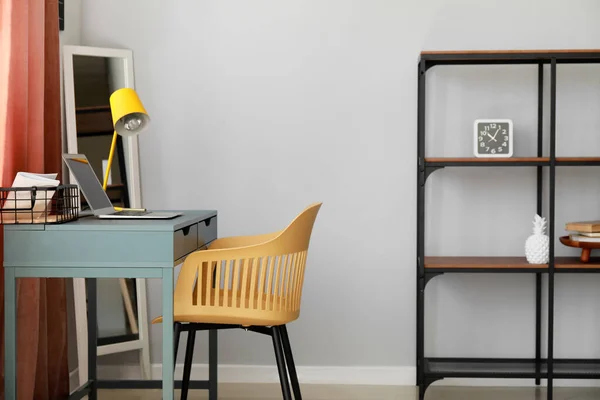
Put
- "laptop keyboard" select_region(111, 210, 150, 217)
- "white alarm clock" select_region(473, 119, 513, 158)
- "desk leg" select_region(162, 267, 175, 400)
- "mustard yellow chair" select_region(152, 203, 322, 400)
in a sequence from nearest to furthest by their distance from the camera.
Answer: "desk leg" select_region(162, 267, 175, 400)
"mustard yellow chair" select_region(152, 203, 322, 400)
"laptop keyboard" select_region(111, 210, 150, 217)
"white alarm clock" select_region(473, 119, 513, 158)

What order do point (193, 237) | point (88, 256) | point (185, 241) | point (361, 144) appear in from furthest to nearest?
point (361, 144)
point (193, 237)
point (185, 241)
point (88, 256)

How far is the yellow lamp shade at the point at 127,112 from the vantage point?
2785 mm

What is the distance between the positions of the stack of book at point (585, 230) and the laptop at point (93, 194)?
1794mm

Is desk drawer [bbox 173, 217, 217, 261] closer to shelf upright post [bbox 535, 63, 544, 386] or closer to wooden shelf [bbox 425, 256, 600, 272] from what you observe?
wooden shelf [bbox 425, 256, 600, 272]

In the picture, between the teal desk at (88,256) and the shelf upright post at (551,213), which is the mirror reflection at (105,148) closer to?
the teal desk at (88,256)

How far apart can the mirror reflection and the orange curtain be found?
40 centimetres

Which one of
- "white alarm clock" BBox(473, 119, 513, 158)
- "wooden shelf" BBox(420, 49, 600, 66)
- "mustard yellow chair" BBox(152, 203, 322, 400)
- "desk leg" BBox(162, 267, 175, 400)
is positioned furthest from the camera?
"white alarm clock" BBox(473, 119, 513, 158)

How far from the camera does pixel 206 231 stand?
2924 mm

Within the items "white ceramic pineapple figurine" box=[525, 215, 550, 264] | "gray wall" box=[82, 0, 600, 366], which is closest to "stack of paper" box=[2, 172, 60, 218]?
"gray wall" box=[82, 0, 600, 366]

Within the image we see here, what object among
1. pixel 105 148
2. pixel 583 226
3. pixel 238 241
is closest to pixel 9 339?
pixel 238 241

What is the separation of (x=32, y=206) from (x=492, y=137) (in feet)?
6.85

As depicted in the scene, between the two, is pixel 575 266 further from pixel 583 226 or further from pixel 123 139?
pixel 123 139

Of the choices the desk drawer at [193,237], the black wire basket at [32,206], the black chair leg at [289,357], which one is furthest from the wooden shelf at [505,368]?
the black wire basket at [32,206]

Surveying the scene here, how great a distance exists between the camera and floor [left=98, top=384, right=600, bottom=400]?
343 cm
